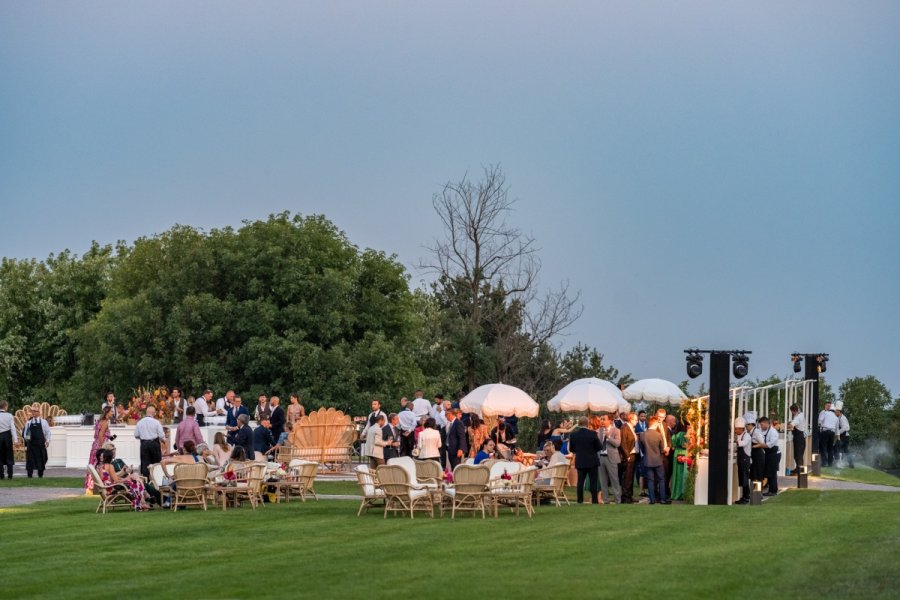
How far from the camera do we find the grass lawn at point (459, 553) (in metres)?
12.9

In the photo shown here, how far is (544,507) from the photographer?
22766 millimetres

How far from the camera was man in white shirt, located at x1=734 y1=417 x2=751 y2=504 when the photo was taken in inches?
1037

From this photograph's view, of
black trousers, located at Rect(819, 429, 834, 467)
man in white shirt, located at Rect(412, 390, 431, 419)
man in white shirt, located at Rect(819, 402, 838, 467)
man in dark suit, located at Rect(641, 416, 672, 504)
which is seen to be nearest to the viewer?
man in dark suit, located at Rect(641, 416, 672, 504)

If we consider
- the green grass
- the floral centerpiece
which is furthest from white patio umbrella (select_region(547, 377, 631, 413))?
the floral centerpiece

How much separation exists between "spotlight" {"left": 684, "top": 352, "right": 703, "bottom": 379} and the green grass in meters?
9.55

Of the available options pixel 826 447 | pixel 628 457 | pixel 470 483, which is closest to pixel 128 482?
pixel 470 483

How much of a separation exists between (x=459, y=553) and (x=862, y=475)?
23554 mm

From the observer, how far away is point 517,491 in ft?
68.4

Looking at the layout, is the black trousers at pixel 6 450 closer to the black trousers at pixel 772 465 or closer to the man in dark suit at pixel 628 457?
the man in dark suit at pixel 628 457

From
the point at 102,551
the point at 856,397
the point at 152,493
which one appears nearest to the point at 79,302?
the point at 856,397

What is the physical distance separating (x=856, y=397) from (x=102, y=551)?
39.1 meters

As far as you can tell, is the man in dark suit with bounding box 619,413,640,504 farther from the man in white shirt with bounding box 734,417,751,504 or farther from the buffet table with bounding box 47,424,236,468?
the buffet table with bounding box 47,424,236,468

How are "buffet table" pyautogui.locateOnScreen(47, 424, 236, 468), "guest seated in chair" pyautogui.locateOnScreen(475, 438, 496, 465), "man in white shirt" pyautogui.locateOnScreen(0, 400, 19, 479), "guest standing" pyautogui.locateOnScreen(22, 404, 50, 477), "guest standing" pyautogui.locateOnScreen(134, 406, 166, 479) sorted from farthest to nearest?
1. "buffet table" pyautogui.locateOnScreen(47, 424, 236, 468)
2. "guest standing" pyautogui.locateOnScreen(22, 404, 50, 477)
3. "man in white shirt" pyautogui.locateOnScreen(0, 400, 19, 479)
4. "guest standing" pyautogui.locateOnScreen(134, 406, 166, 479)
5. "guest seated in chair" pyautogui.locateOnScreen(475, 438, 496, 465)

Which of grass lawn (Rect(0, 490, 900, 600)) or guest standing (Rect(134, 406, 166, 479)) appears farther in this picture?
guest standing (Rect(134, 406, 166, 479))
